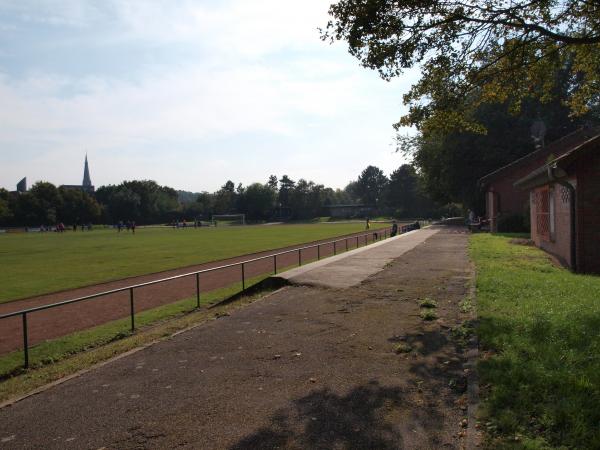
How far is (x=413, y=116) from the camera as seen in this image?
34.6 feet

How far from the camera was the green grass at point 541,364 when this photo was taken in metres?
3.82

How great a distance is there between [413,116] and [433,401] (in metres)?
7.19

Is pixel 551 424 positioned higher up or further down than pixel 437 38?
further down

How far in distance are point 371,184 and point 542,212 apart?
141 metres

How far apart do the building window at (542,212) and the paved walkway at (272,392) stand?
10.4 metres

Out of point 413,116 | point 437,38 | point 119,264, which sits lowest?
point 119,264

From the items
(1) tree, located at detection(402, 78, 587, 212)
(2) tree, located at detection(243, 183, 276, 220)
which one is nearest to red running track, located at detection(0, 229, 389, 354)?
(1) tree, located at detection(402, 78, 587, 212)

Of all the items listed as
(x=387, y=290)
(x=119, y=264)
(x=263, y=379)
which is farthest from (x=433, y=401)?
(x=119, y=264)

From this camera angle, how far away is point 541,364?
5090 millimetres

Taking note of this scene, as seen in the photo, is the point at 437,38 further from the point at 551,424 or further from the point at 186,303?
the point at 186,303

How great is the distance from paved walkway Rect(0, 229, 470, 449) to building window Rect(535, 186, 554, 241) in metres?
10.4

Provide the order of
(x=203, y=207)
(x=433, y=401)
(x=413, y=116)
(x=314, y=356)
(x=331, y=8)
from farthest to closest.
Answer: (x=203, y=207) → (x=413, y=116) → (x=331, y=8) → (x=314, y=356) → (x=433, y=401)

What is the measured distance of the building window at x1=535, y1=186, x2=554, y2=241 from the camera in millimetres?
16969

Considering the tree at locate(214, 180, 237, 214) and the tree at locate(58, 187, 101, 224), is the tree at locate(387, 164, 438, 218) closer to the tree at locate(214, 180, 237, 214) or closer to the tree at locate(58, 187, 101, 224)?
the tree at locate(214, 180, 237, 214)
